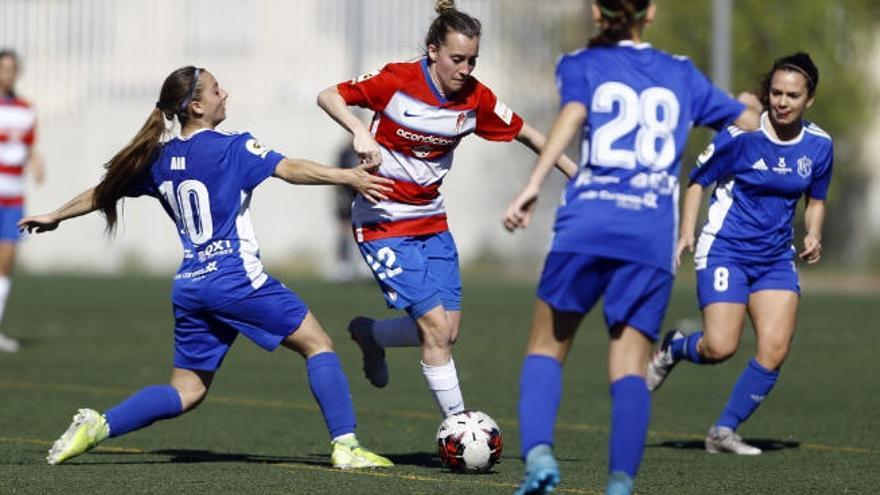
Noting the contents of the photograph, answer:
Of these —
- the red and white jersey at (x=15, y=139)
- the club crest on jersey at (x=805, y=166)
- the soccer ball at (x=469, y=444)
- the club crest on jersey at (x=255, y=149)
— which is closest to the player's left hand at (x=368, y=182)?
the club crest on jersey at (x=255, y=149)

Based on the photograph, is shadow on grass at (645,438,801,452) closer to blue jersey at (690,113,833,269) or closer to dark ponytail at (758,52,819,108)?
blue jersey at (690,113,833,269)

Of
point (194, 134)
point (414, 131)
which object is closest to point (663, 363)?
point (414, 131)

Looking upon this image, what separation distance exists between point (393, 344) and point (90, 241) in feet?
70.1

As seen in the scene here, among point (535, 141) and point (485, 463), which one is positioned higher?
point (535, 141)

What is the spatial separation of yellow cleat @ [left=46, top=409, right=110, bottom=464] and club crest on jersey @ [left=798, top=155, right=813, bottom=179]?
353 cm

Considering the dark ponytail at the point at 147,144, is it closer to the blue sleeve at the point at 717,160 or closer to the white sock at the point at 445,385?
the white sock at the point at 445,385

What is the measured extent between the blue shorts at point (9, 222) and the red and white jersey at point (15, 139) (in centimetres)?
11

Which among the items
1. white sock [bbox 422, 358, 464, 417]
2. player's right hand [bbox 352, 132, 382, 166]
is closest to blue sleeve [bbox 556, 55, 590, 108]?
player's right hand [bbox 352, 132, 382, 166]

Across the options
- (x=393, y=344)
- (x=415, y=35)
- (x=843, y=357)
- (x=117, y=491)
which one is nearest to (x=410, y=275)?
(x=393, y=344)

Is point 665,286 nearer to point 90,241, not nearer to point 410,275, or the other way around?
point 410,275

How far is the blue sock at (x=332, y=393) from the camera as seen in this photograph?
750 centimetres

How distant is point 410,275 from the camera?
7715mm

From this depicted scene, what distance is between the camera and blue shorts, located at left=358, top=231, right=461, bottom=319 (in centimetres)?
770

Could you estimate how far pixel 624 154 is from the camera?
5.86m
